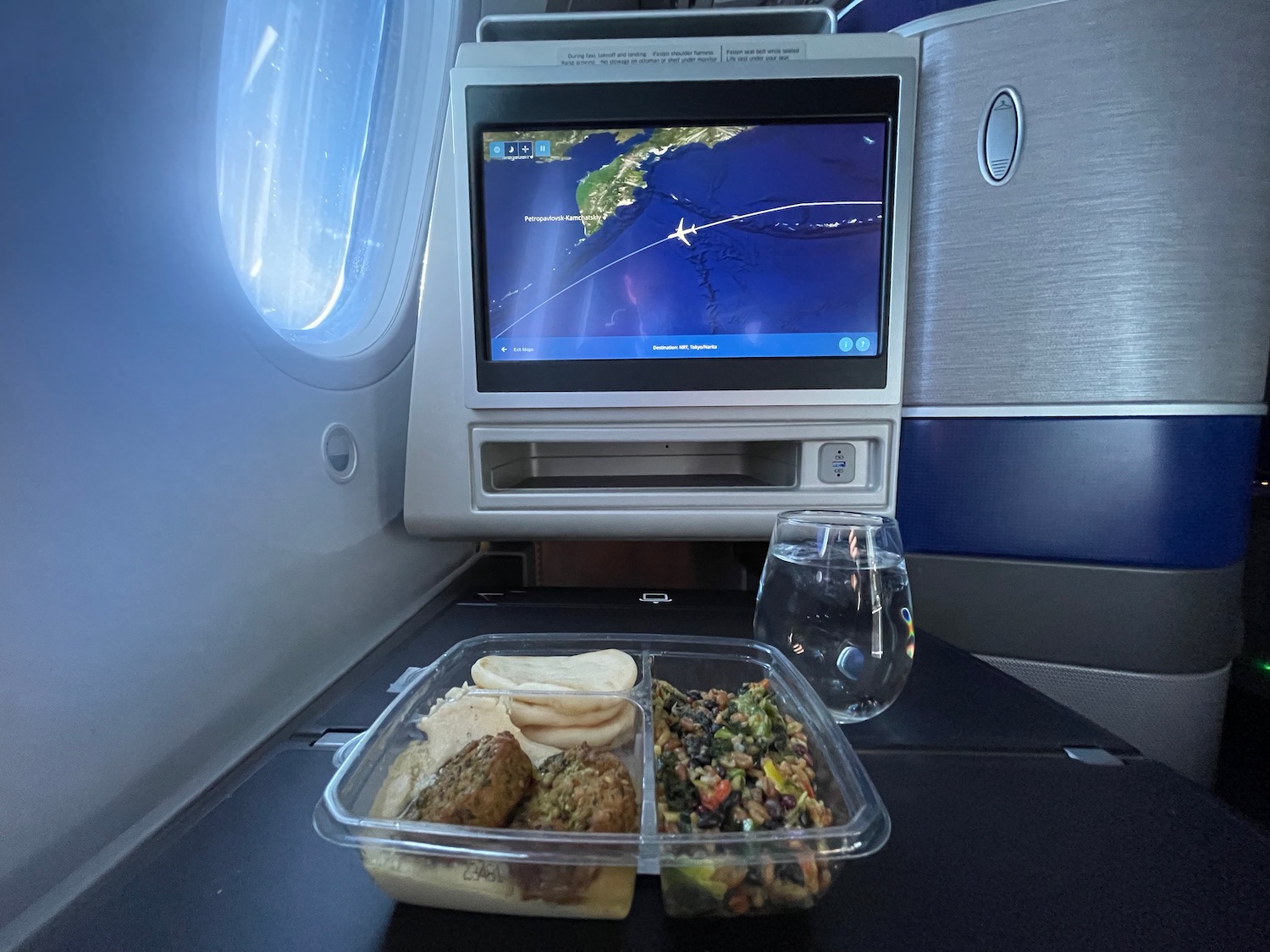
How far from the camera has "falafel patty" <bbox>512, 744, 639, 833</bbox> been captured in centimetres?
32

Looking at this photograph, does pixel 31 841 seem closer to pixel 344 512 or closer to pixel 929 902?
pixel 344 512

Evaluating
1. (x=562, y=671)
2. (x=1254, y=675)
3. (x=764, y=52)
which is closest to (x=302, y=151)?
(x=764, y=52)

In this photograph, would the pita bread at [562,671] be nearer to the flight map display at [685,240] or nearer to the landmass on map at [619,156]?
the flight map display at [685,240]

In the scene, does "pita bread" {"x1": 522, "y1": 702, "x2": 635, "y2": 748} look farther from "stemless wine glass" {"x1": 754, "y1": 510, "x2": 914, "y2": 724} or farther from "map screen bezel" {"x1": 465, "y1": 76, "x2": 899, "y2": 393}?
"map screen bezel" {"x1": 465, "y1": 76, "x2": 899, "y2": 393}

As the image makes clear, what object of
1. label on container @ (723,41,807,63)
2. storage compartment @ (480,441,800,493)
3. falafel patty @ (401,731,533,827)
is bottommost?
falafel patty @ (401,731,533,827)

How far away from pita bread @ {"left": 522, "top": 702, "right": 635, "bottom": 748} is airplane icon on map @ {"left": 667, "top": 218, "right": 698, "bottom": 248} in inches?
26.2

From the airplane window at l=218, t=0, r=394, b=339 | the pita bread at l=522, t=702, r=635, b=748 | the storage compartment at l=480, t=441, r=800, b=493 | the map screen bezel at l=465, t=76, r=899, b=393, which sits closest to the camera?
the pita bread at l=522, t=702, r=635, b=748

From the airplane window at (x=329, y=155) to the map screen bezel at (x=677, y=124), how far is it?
0.21m

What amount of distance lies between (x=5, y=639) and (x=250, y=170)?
0.62m

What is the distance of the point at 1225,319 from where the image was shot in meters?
0.76

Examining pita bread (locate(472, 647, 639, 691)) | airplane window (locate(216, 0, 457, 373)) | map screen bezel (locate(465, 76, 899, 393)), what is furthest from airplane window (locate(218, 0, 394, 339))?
pita bread (locate(472, 647, 639, 691))

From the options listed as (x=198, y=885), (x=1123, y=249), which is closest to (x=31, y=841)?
(x=198, y=885)

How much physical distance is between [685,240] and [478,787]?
75 cm

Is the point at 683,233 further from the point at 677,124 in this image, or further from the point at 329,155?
the point at 329,155
